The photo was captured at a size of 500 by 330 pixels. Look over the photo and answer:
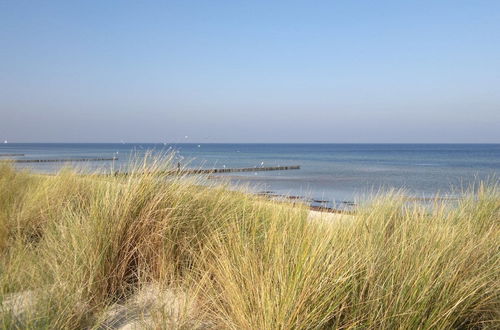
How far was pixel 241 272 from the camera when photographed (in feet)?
8.28

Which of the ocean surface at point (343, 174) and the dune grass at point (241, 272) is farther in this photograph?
the ocean surface at point (343, 174)

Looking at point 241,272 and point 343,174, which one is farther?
point 343,174

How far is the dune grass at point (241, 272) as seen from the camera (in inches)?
91.0

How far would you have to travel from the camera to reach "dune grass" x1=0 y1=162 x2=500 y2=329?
231 cm

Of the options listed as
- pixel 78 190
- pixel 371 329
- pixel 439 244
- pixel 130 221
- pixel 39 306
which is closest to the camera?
pixel 371 329

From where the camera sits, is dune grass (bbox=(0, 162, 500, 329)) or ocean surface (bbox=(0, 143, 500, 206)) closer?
dune grass (bbox=(0, 162, 500, 329))

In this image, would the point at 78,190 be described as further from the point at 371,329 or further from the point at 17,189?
the point at 371,329

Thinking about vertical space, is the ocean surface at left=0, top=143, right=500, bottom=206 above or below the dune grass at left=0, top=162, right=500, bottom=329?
below

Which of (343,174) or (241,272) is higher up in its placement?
(241,272)

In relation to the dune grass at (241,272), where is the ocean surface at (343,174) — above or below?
below

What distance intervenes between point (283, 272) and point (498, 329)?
1.39 meters

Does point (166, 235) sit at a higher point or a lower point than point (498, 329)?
higher

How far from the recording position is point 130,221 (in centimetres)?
A: 360

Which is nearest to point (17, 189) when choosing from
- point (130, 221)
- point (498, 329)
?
point (130, 221)
